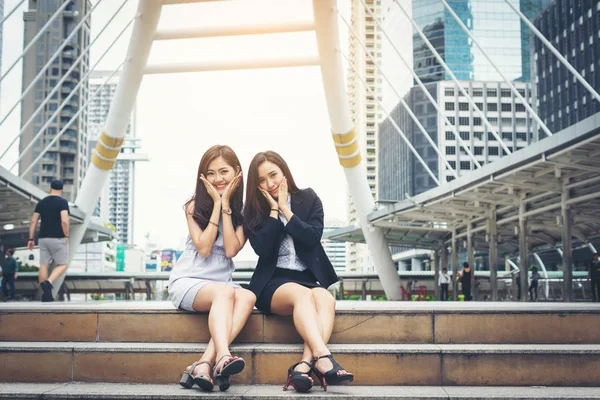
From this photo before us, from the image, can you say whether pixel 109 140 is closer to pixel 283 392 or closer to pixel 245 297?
pixel 245 297

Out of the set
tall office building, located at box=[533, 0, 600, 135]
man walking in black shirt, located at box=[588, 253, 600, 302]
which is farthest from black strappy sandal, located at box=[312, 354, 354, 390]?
tall office building, located at box=[533, 0, 600, 135]

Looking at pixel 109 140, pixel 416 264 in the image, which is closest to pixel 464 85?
pixel 416 264

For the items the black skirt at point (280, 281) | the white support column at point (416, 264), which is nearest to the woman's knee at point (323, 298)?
the black skirt at point (280, 281)

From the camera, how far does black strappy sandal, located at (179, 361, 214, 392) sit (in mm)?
4043

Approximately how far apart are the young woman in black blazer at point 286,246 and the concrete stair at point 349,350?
222 mm

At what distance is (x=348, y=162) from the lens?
2294 centimetres

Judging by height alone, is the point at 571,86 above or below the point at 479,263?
above

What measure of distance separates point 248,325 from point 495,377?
157 cm

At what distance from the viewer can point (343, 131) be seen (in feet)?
70.5

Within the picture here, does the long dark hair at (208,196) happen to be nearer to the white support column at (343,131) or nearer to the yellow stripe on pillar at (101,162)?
the white support column at (343,131)

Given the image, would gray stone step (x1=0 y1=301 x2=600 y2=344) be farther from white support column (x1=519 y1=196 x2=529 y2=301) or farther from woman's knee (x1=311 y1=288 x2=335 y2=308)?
white support column (x1=519 y1=196 x2=529 y2=301)

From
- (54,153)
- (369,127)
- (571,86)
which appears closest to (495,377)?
(571,86)

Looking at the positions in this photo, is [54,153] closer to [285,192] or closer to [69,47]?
[69,47]

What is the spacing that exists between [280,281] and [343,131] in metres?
16.9
